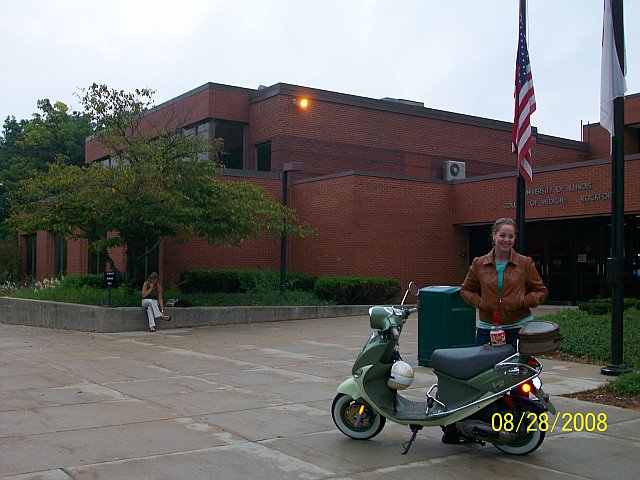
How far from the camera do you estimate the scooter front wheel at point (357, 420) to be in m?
6.76

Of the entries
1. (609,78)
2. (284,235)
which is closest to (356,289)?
(284,235)

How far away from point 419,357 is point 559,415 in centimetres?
358

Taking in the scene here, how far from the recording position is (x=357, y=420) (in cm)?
678

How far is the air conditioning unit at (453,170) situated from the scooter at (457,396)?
80.8 ft

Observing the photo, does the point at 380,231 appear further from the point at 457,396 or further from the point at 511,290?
the point at 457,396

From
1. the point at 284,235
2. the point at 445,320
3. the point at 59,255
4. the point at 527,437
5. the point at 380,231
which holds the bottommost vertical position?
the point at 527,437

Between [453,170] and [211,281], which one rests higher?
[453,170]

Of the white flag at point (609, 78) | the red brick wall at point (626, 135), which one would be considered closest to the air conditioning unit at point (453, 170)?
the red brick wall at point (626, 135)

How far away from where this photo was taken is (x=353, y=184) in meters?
24.4

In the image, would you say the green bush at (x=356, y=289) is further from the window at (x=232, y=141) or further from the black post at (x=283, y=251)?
the window at (x=232, y=141)

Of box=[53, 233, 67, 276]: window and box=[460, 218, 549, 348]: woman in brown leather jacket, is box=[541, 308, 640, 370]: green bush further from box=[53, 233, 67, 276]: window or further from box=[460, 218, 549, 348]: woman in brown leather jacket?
box=[53, 233, 67, 276]: window

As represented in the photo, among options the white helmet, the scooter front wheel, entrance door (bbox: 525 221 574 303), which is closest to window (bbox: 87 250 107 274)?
entrance door (bbox: 525 221 574 303)

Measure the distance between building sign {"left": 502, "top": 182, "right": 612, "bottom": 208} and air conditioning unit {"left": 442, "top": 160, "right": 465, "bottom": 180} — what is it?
696 cm

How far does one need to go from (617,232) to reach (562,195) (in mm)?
12768
